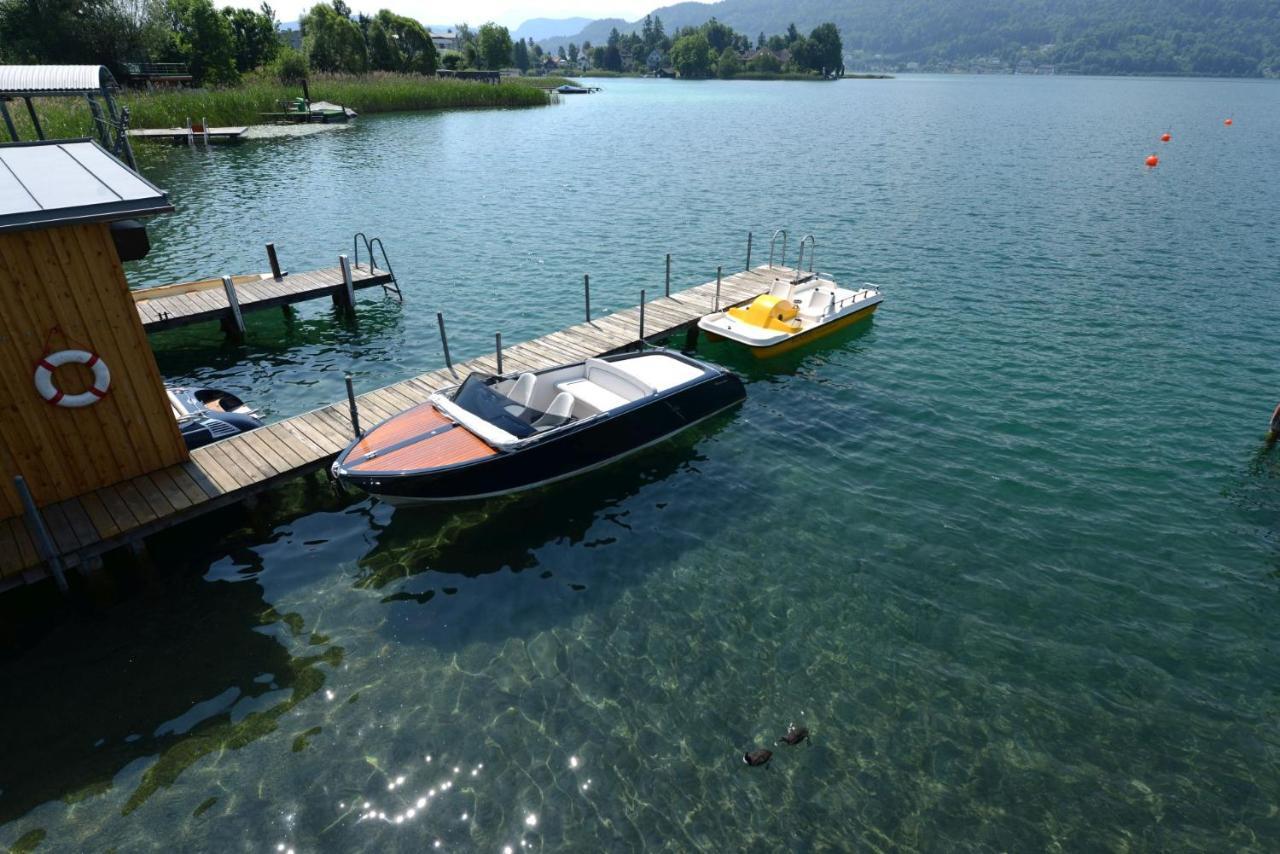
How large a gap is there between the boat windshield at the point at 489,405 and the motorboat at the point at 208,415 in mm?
Result: 4894

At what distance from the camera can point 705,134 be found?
76688mm

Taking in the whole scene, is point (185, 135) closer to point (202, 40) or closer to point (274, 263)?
point (202, 40)

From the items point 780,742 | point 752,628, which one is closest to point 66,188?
point 752,628

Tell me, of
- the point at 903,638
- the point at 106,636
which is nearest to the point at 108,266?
the point at 106,636

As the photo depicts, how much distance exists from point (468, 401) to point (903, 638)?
30.8 feet

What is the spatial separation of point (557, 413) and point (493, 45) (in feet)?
484

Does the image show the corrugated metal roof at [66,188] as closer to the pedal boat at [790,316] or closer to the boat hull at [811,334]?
the pedal boat at [790,316]

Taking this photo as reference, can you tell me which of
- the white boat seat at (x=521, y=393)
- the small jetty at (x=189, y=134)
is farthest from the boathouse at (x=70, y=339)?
the small jetty at (x=189, y=134)

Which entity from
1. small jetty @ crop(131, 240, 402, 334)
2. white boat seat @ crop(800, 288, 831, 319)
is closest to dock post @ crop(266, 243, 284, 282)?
small jetty @ crop(131, 240, 402, 334)

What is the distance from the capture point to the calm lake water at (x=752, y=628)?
8586mm

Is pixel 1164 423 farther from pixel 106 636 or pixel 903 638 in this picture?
pixel 106 636

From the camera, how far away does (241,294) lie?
2238cm

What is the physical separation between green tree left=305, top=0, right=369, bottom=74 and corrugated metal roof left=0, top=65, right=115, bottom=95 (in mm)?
84956

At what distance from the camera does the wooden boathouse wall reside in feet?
33.7
